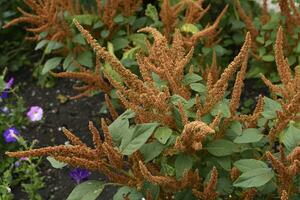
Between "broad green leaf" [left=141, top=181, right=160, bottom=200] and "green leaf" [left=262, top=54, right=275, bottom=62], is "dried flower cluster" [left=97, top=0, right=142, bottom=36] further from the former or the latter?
"broad green leaf" [left=141, top=181, right=160, bottom=200]

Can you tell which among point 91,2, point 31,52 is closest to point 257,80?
point 91,2

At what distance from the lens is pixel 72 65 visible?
3232mm

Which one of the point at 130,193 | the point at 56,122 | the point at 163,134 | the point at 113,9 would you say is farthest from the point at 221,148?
the point at 56,122

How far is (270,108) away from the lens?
198 centimetres

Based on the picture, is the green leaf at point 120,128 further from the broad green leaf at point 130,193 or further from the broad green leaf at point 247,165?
the broad green leaf at point 247,165

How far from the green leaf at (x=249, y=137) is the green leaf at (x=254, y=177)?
0.11m

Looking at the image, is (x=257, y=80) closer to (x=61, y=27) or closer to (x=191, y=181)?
(x=61, y=27)

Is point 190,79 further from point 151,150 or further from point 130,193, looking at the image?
point 130,193

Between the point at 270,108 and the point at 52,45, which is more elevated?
the point at 270,108

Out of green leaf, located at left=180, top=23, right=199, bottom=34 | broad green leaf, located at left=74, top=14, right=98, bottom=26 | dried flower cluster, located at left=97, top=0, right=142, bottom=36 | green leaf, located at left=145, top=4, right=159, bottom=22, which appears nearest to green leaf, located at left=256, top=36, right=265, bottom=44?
green leaf, located at left=180, top=23, right=199, bottom=34

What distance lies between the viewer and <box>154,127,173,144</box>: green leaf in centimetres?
179

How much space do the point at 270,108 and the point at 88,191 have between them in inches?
27.1

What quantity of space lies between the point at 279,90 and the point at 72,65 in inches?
62.4

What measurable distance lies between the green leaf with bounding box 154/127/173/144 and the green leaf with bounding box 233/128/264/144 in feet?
0.78
